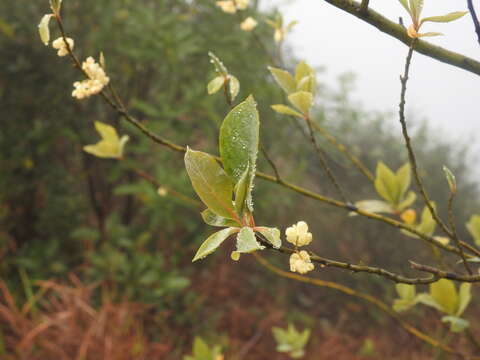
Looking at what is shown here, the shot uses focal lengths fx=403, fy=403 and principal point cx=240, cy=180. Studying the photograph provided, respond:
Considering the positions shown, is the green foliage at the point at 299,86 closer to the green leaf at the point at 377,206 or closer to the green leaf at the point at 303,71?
the green leaf at the point at 303,71

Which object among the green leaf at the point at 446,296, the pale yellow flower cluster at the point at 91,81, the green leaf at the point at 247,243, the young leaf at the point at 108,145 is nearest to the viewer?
the green leaf at the point at 247,243

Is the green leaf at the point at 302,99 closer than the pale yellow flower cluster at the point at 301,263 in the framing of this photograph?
No

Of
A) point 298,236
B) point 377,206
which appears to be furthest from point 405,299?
point 298,236

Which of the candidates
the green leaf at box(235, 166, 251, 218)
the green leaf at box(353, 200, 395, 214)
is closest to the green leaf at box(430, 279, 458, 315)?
the green leaf at box(353, 200, 395, 214)

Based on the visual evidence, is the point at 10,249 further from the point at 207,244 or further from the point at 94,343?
the point at 207,244

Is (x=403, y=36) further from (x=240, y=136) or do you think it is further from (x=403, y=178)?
(x=403, y=178)

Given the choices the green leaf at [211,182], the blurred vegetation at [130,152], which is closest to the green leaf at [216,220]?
the green leaf at [211,182]

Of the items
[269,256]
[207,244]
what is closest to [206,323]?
[269,256]
